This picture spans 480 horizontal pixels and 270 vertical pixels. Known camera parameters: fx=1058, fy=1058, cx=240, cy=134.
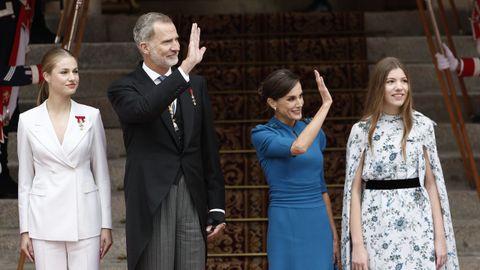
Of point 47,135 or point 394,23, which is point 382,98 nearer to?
point 47,135

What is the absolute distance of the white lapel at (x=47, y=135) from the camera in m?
4.33

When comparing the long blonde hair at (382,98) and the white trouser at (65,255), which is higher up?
the long blonde hair at (382,98)

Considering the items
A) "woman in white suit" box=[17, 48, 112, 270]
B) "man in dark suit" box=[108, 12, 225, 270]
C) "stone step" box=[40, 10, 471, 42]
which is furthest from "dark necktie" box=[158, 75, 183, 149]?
"stone step" box=[40, 10, 471, 42]

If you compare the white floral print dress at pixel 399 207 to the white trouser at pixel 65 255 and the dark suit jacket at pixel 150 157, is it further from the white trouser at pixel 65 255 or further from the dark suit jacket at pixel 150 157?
the white trouser at pixel 65 255

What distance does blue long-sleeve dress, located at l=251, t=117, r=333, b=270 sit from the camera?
14.7 ft

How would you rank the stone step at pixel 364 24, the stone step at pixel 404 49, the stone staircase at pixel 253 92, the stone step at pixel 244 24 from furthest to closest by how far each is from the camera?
the stone step at pixel 364 24 < the stone step at pixel 244 24 < the stone step at pixel 404 49 < the stone staircase at pixel 253 92

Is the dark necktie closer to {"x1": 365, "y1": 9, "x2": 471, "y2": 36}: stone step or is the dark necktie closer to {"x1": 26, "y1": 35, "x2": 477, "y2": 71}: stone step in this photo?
{"x1": 26, "y1": 35, "x2": 477, "y2": 71}: stone step

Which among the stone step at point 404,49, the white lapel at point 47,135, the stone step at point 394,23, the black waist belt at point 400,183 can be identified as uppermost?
the stone step at point 394,23

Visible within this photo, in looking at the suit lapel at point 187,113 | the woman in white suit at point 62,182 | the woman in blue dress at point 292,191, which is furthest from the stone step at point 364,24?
the suit lapel at point 187,113

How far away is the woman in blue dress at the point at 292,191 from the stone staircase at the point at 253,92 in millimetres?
1639

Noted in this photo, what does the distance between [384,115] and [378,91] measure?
0.11 meters

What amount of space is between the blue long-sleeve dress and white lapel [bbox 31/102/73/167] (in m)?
0.85

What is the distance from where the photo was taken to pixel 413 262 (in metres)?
4.36

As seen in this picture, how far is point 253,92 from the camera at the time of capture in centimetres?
793
